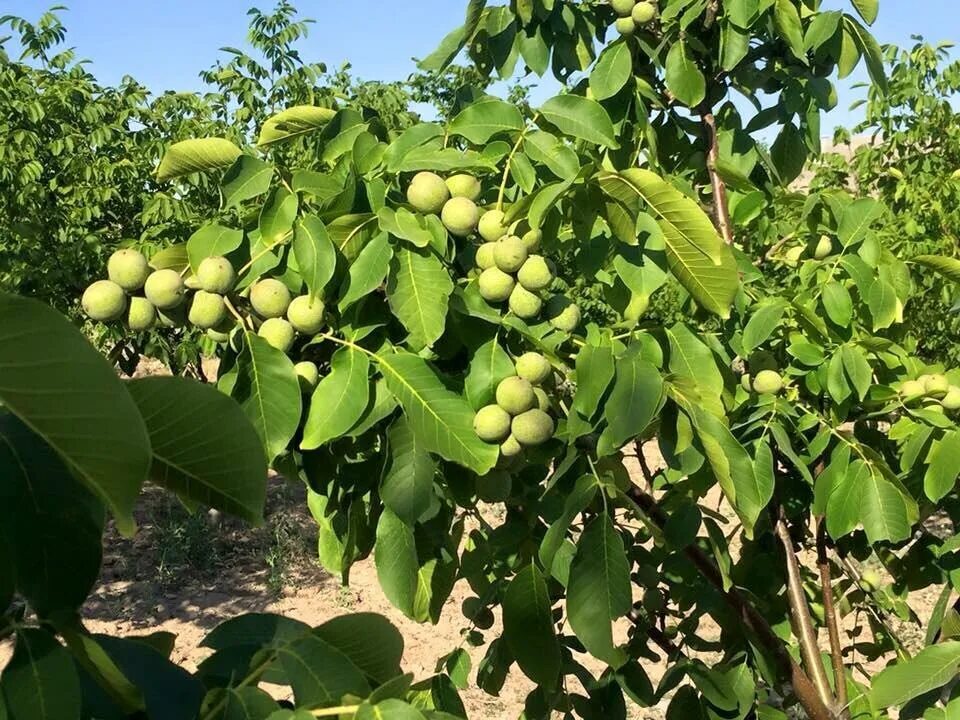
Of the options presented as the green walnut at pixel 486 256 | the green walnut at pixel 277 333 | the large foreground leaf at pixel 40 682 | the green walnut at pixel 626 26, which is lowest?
the large foreground leaf at pixel 40 682

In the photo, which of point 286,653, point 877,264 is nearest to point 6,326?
point 286,653

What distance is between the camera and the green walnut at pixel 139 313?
44.7 inches

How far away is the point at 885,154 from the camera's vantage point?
5.84 metres

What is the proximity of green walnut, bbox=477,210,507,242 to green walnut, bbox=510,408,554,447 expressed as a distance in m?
0.26

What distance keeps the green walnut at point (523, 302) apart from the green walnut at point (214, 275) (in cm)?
39

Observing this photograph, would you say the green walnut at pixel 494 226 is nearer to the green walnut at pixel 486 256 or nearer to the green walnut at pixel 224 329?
the green walnut at pixel 486 256

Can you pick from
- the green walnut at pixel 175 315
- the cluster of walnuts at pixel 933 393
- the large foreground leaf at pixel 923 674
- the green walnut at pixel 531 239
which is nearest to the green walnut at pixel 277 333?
the green walnut at pixel 175 315

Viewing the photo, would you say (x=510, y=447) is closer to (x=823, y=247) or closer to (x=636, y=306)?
(x=636, y=306)

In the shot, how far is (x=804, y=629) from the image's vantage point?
5.46ft

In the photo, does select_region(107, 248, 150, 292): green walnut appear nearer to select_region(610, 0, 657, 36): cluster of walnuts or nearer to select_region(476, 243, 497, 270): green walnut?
select_region(476, 243, 497, 270): green walnut

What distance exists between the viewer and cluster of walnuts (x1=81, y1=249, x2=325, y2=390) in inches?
43.6

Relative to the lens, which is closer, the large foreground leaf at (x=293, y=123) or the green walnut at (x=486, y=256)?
the green walnut at (x=486, y=256)

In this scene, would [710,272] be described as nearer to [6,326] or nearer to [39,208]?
[6,326]

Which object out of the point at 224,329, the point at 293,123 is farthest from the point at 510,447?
the point at 293,123
